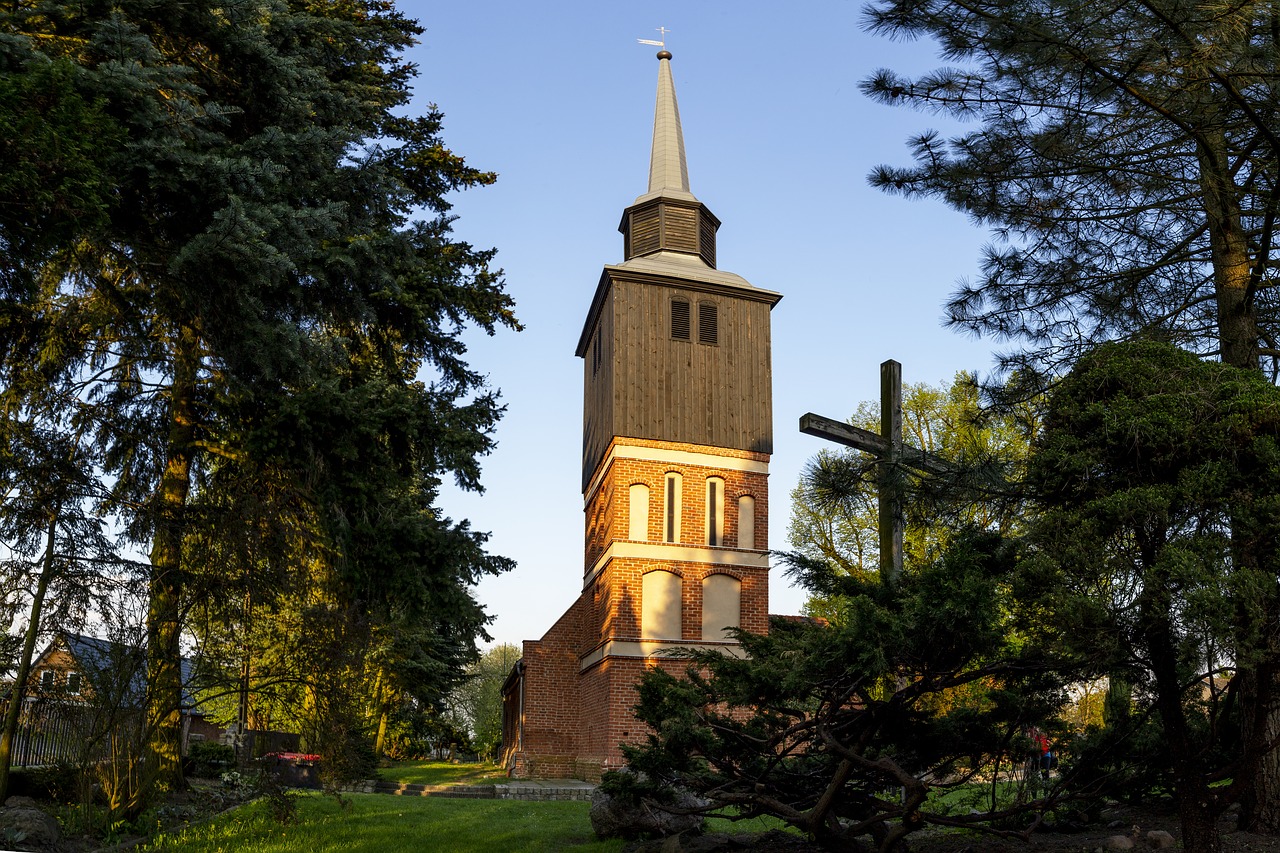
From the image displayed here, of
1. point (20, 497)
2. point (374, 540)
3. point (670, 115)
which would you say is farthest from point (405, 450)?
point (670, 115)

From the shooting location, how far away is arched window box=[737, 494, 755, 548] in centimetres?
2555

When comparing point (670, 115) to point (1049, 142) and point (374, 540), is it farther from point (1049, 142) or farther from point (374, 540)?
point (1049, 142)

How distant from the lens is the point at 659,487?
2511 cm

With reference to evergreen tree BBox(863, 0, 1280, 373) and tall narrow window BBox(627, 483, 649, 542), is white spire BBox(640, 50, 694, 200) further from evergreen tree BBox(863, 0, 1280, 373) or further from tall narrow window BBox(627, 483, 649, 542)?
evergreen tree BBox(863, 0, 1280, 373)

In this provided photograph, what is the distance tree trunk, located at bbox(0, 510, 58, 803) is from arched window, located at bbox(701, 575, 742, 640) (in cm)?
1666

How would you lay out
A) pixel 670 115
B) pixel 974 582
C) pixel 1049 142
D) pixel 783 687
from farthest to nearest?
pixel 670 115
pixel 1049 142
pixel 783 687
pixel 974 582

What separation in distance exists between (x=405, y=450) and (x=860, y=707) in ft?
24.0

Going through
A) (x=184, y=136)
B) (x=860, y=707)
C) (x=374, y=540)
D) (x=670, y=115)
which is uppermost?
(x=670, y=115)

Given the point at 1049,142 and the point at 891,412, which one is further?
the point at 891,412

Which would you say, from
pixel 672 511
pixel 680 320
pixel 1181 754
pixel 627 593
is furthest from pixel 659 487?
pixel 1181 754

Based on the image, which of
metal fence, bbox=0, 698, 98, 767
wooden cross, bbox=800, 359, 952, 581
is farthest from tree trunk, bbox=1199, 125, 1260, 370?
metal fence, bbox=0, 698, 98, 767

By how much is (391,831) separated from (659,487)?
47.5 feet

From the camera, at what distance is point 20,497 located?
33.5 ft

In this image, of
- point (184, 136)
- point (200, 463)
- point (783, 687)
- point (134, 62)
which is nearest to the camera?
point (783, 687)
